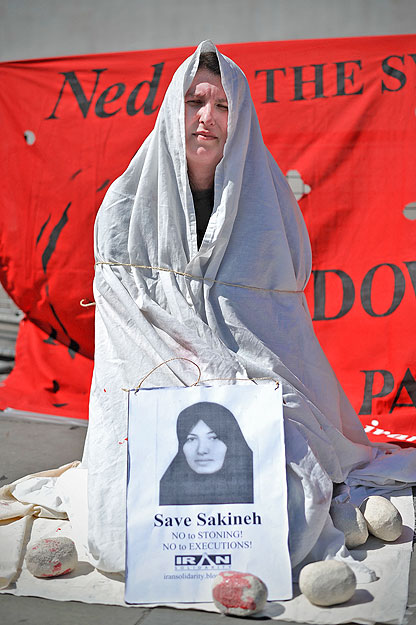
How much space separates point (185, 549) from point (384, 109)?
2754mm

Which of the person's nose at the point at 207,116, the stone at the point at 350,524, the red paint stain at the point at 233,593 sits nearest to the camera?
the red paint stain at the point at 233,593

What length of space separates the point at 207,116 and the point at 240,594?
1.52 m

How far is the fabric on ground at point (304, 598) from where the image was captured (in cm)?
185

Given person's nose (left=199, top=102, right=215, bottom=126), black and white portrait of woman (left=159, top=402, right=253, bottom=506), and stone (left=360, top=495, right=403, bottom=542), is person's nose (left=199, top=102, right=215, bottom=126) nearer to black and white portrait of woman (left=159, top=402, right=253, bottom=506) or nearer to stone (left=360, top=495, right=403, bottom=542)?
black and white portrait of woman (left=159, top=402, right=253, bottom=506)

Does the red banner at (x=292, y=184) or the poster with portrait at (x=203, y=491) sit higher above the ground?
the red banner at (x=292, y=184)

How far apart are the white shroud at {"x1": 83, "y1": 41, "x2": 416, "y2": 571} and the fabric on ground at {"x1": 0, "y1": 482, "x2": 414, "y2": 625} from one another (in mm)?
142

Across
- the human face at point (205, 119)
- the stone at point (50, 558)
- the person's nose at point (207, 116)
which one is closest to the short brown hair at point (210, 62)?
the human face at point (205, 119)

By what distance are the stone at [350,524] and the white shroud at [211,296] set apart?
0.11 meters

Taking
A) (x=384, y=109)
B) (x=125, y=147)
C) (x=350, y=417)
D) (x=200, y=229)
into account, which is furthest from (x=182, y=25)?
(x=350, y=417)

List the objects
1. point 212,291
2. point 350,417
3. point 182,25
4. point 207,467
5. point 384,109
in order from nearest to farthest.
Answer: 1. point 207,467
2. point 212,291
3. point 350,417
4. point 384,109
5. point 182,25

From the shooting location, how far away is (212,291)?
8.28 ft

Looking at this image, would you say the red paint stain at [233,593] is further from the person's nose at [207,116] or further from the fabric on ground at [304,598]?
the person's nose at [207,116]

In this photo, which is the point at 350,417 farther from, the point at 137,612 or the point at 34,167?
the point at 34,167

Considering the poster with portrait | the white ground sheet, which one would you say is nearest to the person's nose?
the poster with portrait
